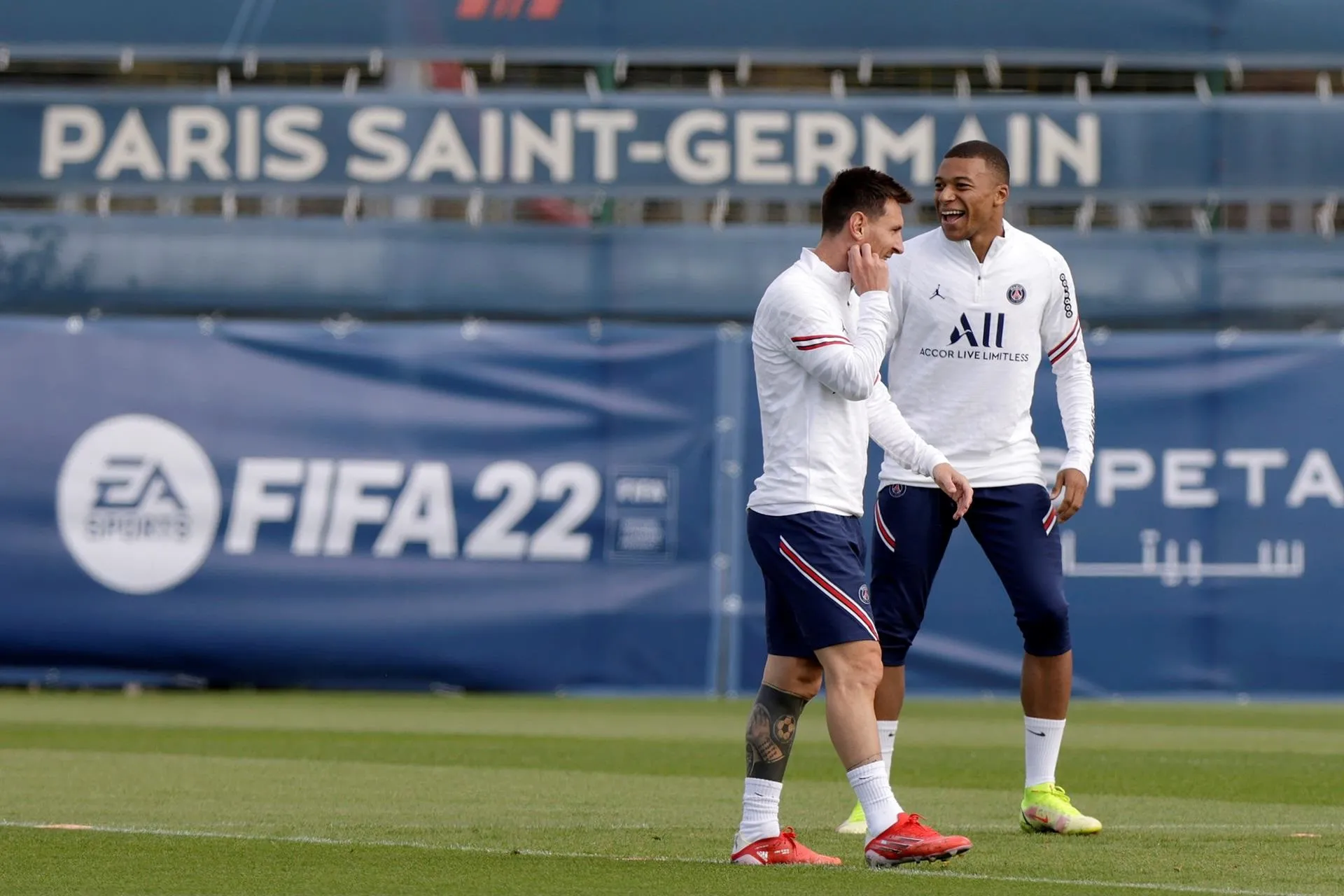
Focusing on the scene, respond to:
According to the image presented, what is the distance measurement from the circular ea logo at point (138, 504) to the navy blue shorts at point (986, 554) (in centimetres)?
796

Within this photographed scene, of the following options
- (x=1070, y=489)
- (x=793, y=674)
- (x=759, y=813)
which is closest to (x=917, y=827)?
(x=759, y=813)

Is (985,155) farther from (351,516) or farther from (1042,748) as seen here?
(351,516)

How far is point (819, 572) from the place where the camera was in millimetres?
6234

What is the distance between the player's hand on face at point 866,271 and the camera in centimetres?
635

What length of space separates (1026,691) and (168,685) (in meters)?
8.40

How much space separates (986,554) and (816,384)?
132cm

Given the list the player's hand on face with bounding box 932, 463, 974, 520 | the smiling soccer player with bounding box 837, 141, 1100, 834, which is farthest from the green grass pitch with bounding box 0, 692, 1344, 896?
the player's hand on face with bounding box 932, 463, 974, 520

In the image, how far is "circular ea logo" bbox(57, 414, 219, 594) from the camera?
14.5m

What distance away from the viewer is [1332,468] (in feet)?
47.5

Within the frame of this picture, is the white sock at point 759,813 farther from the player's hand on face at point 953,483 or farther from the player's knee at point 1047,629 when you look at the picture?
the player's knee at point 1047,629

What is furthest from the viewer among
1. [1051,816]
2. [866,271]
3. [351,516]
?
[351,516]

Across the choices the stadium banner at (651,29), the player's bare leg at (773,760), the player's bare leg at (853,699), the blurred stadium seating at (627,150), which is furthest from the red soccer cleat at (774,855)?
the stadium banner at (651,29)

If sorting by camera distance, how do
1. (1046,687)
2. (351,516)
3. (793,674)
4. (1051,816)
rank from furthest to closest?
(351,516), (1046,687), (1051,816), (793,674)

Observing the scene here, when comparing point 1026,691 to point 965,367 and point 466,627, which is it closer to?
point 965,367
